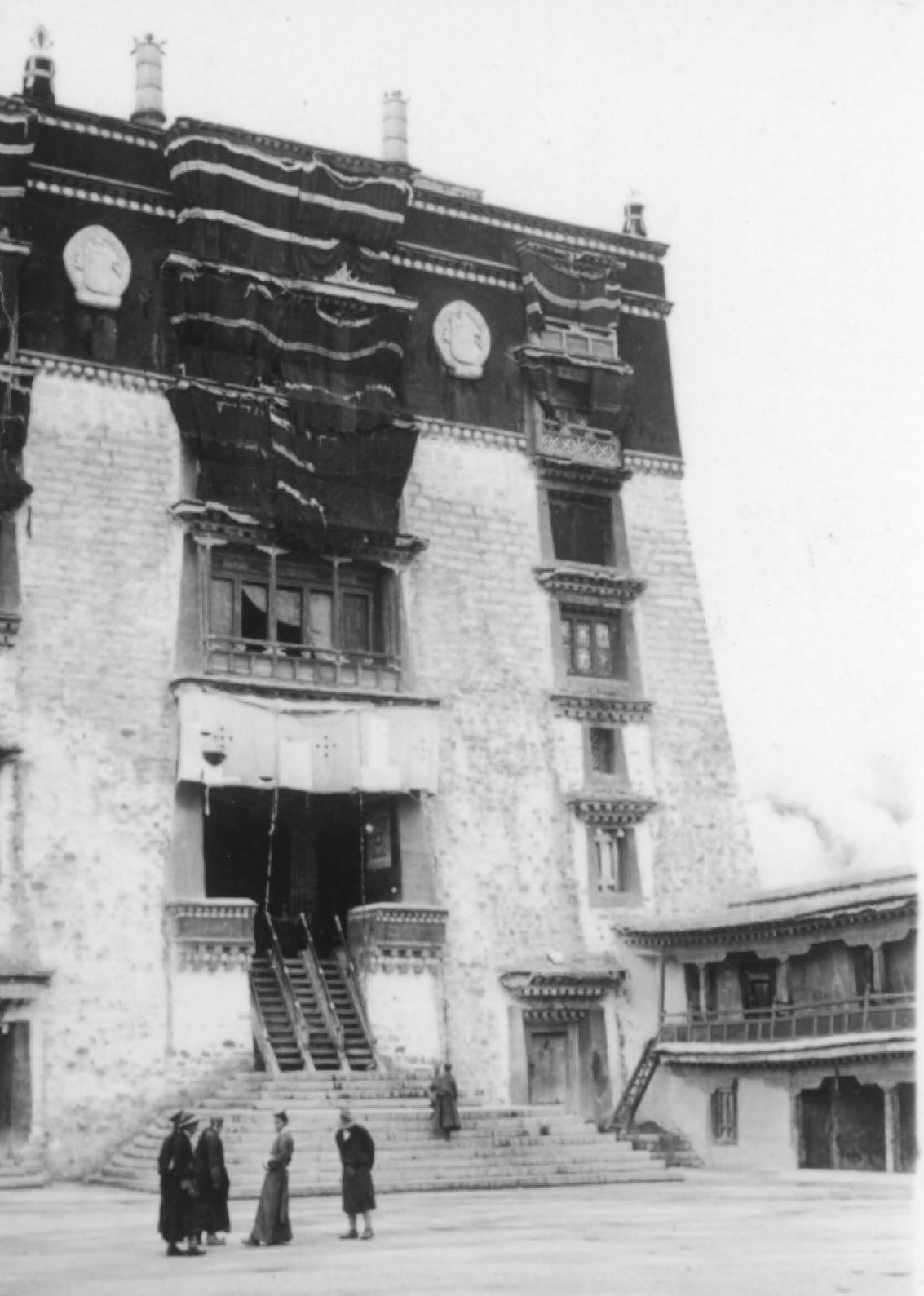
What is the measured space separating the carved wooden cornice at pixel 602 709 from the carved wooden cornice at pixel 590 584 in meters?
2.00

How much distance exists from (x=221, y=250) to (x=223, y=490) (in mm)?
4387

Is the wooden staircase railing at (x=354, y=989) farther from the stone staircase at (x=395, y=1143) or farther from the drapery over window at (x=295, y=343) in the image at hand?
the drapery over window at (x=295, y=343)

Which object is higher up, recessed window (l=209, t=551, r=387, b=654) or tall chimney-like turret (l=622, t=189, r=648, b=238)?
tall chimney-like turret (l=622, t=189, r=648, b=238)

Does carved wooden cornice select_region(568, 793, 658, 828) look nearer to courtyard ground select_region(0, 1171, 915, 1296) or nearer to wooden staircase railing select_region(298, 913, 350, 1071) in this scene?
wooden staircase railing select_region(298, 913, 350, 1071)

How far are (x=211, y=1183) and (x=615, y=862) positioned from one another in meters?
17.2

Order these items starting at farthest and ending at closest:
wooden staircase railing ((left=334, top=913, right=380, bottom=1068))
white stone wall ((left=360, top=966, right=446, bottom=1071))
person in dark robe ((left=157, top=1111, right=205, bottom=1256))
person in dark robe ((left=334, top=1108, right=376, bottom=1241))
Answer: white stone wall ((left=360, top=966, right=446, bottom=1071))
wooden staircase railing ((left=334, top=913, right=380, bottom=1068))
person in dark robe ((left=334, top=1108, right=376, bottom=1241))
person in dark robe ((left=157, top=1111, right=205, bottom=1256))

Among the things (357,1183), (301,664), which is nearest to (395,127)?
(301,664)

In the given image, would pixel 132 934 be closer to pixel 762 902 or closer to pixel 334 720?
pixel 334 720

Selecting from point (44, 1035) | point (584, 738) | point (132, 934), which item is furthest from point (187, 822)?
point (584, 738)

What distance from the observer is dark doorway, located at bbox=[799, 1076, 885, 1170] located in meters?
29.5

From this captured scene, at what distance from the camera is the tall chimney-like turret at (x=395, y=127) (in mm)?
35719

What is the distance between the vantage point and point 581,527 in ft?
119

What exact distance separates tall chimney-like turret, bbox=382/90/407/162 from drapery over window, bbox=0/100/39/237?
760 cm

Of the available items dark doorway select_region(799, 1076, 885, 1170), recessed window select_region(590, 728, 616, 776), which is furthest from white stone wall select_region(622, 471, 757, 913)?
dark doorway select_region(799, 1076, 885, 1170)
